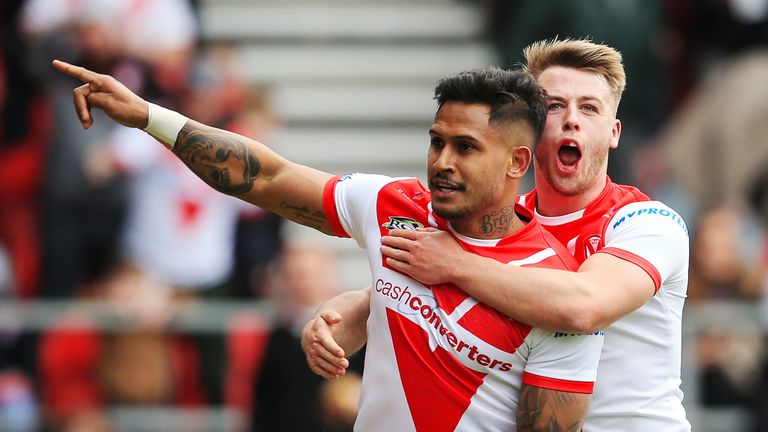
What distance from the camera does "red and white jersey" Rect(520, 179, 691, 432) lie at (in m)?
5.27

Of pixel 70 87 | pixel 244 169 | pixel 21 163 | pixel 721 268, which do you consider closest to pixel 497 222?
pixel 244 169

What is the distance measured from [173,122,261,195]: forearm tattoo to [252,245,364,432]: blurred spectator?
3.60 metres

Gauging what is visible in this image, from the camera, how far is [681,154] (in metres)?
11.6

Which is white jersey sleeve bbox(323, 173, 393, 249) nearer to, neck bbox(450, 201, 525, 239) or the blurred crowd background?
neck bbox(450, 201, 525, 239)

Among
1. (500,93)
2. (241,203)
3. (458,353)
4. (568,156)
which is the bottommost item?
(458,353)

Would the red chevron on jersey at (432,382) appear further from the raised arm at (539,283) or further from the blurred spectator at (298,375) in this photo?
the blurred spectator at (298,375)

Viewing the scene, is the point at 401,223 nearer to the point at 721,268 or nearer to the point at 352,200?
the point at 352,200

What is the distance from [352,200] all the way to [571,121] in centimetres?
82

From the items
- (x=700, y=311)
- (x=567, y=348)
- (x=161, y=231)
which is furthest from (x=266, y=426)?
(x=567, y=348)

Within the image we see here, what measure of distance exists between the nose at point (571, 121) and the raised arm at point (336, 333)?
0.97m

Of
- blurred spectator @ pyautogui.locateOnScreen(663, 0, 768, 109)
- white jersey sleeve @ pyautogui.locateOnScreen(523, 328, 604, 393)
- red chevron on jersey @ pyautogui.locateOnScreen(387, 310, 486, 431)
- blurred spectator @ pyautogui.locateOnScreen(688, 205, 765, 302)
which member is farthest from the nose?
blurred spectator @ pyautogui.locateOnScreen(663, 0, 768, 109)

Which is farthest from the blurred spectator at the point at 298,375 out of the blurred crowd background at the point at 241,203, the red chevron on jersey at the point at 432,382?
the red chevron on jersey at the point at 432,382

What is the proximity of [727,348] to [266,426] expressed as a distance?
116 inches

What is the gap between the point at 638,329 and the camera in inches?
210
